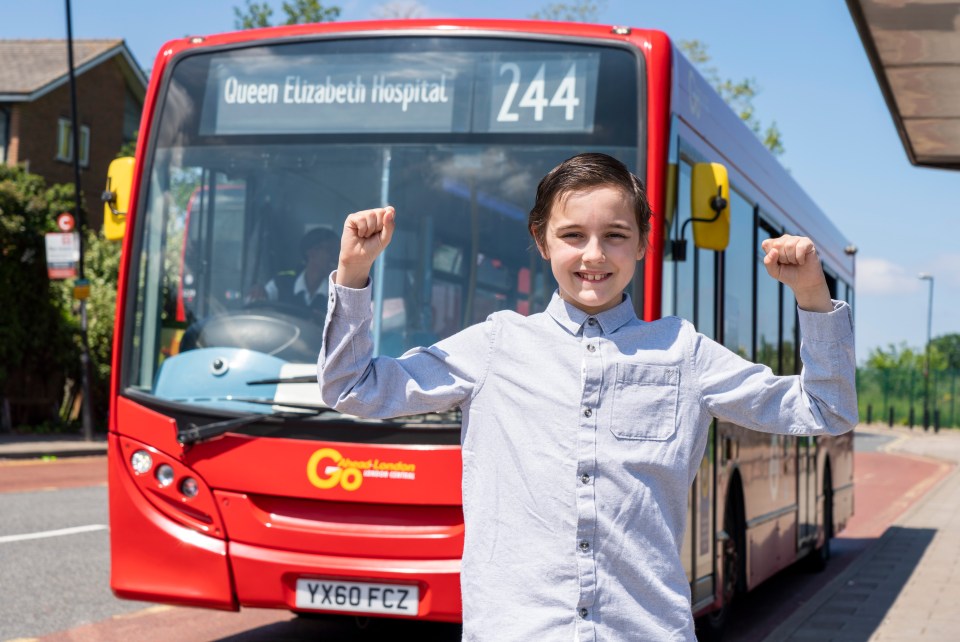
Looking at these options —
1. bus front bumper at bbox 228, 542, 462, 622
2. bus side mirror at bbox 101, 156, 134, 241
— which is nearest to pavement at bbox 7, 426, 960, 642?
bus front bumper at bbox 228, 542, 462, 622

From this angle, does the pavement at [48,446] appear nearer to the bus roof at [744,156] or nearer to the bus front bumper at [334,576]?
the bus roof at [744,156]

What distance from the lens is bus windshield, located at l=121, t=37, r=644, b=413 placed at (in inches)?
250

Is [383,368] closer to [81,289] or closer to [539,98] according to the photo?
[539,98]

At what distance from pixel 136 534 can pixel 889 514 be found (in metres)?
15.7

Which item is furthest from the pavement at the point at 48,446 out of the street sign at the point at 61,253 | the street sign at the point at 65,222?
the street sign at the point at 65,222

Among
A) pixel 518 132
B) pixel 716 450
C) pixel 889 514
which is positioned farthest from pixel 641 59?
pixel 889 514

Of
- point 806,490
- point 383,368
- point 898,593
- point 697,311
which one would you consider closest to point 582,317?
point 383,368

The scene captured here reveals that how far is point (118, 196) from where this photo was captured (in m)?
6.90

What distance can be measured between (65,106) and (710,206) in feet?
117

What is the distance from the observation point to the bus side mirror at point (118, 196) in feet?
22.5

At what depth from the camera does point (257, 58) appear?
6.83 meters

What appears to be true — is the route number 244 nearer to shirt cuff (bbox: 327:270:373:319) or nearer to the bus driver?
the bus driver

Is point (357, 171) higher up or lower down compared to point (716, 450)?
higher up

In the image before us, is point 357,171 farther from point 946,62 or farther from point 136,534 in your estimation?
point 946,62
